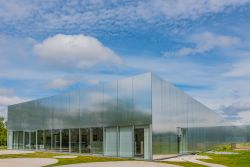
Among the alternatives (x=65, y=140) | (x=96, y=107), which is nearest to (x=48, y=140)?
(x=65, y=140)

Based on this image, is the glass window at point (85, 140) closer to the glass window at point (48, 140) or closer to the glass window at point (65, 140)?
the glass window at point (65, 140)

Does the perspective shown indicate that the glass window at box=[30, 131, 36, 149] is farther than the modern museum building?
Yes

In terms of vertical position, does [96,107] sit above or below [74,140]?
above

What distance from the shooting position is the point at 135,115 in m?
24.6

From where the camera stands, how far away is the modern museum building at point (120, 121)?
24.0 metres

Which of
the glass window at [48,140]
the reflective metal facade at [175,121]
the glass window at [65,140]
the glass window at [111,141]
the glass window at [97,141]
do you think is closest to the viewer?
the reflective metal facade at [175,121]

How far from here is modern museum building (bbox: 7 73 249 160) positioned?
24047mm

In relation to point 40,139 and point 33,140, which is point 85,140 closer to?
point 40,139

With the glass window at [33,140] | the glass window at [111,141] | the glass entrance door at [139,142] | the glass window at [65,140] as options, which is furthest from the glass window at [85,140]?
the glass window at [33,140]

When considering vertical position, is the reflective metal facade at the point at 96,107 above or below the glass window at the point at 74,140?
above

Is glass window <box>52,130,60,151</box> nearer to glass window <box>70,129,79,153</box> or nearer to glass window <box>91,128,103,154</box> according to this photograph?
glass window <box>70,129,79,153</box>

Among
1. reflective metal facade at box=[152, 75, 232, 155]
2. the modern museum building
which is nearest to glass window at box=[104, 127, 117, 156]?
the modern museum building

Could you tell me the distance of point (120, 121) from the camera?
26.0m

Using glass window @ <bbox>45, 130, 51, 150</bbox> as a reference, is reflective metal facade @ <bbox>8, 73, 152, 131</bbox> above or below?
above
